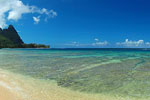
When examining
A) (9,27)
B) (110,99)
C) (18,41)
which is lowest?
(110,99)

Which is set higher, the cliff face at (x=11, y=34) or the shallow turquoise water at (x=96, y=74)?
the cliff face at (x=11, y=34)

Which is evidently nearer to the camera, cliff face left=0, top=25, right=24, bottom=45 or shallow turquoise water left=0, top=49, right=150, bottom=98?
shallow turquoise water left=0, top=49, right=150, bottom=98

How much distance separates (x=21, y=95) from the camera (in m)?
4.70

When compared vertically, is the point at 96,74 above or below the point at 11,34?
below

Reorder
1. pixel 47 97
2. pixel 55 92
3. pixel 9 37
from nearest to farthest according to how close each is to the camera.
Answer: pixel 47 97, pixel 55 92, pixel 9 37

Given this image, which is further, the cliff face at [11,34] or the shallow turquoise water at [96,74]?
the cliff face at [11,34]

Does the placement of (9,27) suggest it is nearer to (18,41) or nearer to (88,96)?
(18,41)

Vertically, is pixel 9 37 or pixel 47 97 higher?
pixel 9 37

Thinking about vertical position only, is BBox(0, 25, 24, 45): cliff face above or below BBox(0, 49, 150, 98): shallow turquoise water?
above

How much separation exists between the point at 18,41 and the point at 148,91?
192780 mm

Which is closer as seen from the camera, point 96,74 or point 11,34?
point 96,74

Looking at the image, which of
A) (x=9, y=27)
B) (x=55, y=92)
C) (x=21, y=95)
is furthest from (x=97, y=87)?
(x=9, y=27)

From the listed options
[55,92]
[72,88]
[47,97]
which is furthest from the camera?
[72,88]

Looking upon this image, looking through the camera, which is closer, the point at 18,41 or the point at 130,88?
the point at 130,88
